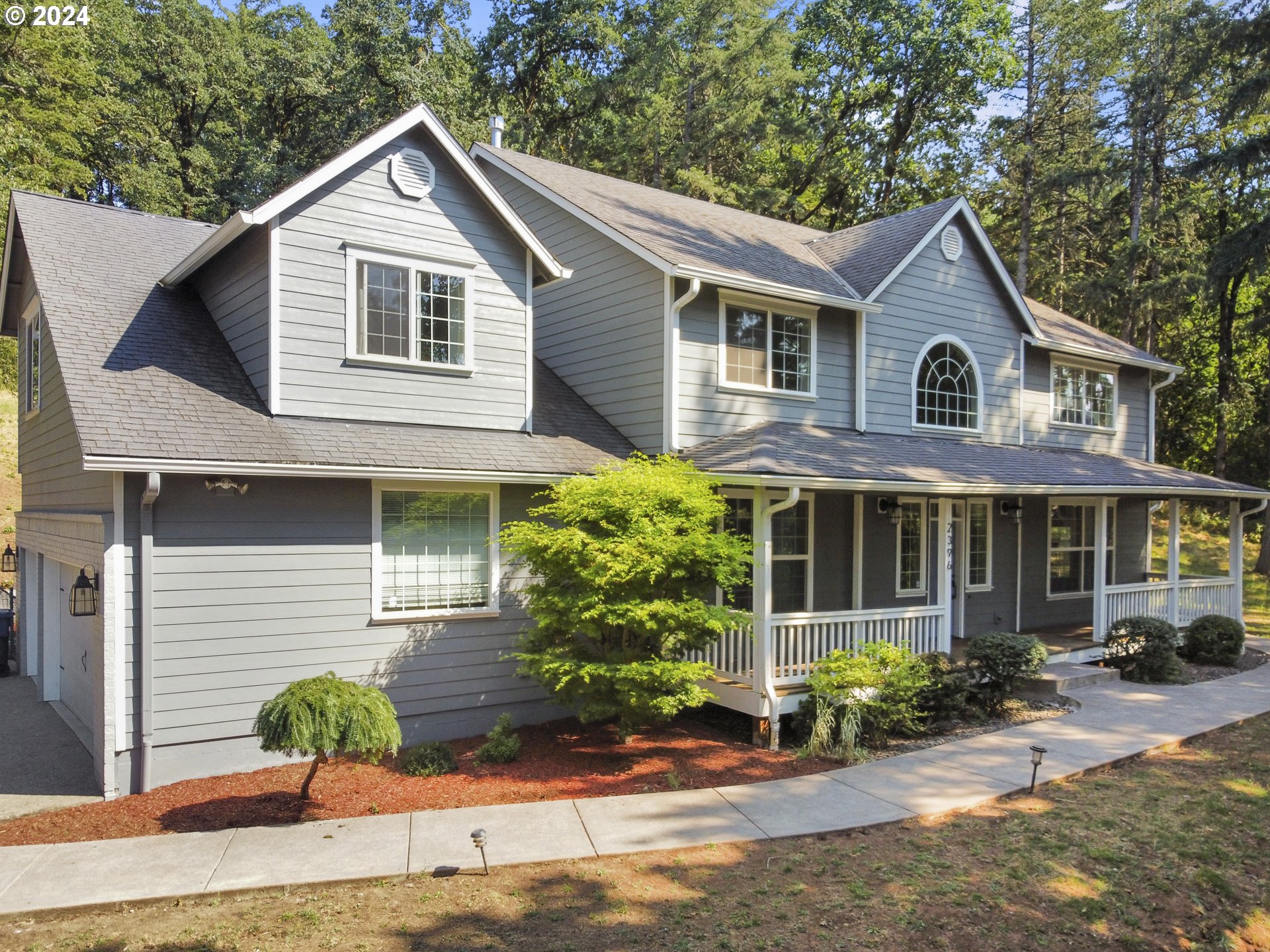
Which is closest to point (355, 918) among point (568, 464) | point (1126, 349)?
point (568, 464)

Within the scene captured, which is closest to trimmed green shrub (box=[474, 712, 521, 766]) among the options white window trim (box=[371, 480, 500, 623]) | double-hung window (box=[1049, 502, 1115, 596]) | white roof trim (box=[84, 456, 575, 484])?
white window trim (box=[371, 480, 500, 623])

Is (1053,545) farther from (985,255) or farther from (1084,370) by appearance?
(985,255)

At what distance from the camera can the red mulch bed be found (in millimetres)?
7082

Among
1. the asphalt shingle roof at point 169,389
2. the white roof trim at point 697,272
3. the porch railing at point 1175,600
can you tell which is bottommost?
the porch railing at point 1175,600

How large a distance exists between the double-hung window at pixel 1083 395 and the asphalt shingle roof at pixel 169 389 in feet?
32.4

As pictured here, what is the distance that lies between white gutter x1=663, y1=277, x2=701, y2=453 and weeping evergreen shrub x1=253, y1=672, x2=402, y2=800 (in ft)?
17.8

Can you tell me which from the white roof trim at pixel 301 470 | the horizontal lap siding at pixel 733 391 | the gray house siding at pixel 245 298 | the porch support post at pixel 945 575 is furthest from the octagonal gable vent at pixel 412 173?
the porch support post at pixel 945 575

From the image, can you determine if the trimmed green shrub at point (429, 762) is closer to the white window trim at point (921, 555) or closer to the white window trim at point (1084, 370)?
the white window trim at point (921, 555)

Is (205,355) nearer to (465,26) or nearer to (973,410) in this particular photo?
(973,410)

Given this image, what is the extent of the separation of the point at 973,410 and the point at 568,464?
831 centimetres

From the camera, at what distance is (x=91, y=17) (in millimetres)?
25188

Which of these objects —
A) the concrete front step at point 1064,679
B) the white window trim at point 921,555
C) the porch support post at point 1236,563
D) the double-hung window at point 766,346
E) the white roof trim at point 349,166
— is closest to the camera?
the white roof trim at point 349,166

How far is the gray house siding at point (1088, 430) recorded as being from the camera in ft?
51.9

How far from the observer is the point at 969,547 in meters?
14.1
